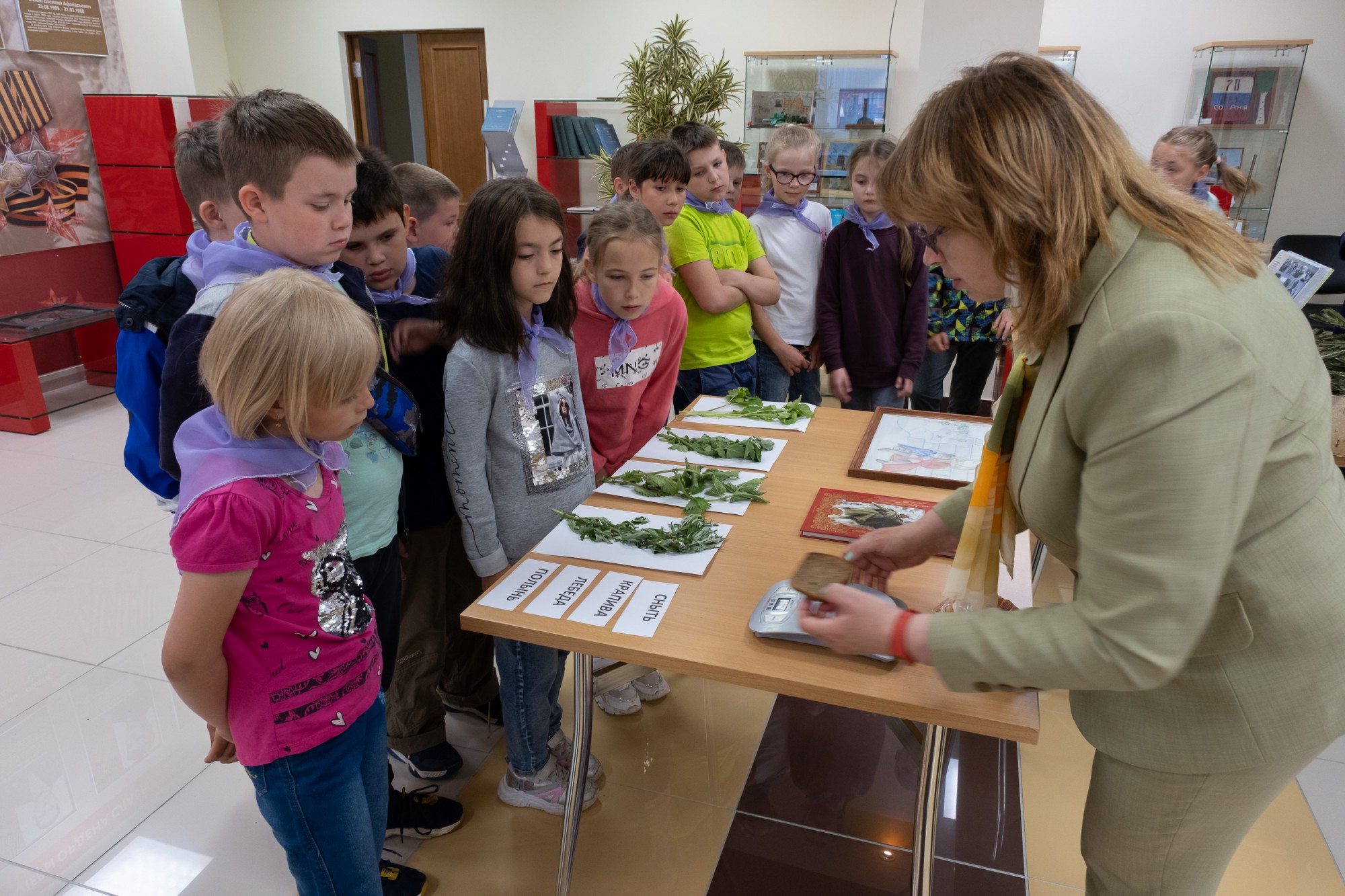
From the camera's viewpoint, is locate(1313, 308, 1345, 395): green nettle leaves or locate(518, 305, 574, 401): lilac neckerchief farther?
locate(1313, 308, 1345, 395): green nettle leaves

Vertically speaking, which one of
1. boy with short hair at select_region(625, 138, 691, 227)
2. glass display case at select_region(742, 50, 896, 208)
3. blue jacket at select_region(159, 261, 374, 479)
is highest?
glass display case at select_region(742, 50, 896, 208)

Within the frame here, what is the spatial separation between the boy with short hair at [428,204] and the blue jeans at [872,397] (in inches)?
62.6

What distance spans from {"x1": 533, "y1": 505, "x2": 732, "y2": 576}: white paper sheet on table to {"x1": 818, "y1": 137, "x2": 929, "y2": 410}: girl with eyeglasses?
170 cm

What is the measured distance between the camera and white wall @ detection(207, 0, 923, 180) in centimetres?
643

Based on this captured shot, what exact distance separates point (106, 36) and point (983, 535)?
21.7 ft

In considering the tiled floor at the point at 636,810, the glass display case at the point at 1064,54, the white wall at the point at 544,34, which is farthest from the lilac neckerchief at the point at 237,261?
the glass display case at the point at 1064,54

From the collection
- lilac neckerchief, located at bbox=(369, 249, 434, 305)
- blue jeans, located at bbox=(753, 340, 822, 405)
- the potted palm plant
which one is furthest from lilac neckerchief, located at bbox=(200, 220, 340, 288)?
the potted palm plant

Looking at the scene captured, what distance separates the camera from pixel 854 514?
67.3 inches

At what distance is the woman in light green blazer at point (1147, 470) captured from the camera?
0.83m

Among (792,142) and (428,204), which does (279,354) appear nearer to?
(428,204)

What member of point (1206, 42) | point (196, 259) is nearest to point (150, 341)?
point (196, 259)

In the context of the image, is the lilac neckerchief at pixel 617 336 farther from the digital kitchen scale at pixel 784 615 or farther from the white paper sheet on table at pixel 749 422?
the digital kitchen scale at pixel 784 615

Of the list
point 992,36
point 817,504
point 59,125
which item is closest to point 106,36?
point 59,125

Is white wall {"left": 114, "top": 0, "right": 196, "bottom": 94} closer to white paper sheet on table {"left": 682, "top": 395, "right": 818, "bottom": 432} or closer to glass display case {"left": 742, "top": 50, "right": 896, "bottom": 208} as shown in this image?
glass display case {"left": 742, "top": 50, "right": 896, "bottom": 208}
